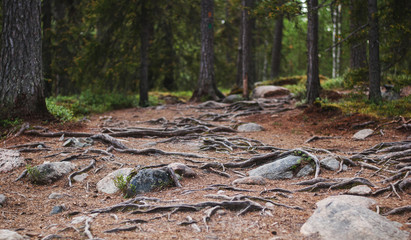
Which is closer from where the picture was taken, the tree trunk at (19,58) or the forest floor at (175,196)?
the forest floor at (175,196)

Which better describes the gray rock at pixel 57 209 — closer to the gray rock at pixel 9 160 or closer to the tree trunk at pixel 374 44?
the gray rock at pixel 9 160

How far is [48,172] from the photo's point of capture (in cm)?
535

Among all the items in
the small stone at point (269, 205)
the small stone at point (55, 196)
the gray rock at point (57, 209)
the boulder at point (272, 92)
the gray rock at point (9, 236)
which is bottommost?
the small stone at point (269, 205)

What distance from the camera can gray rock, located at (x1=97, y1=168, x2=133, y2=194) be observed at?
497cm

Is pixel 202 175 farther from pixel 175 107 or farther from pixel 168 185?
pixel 175 107

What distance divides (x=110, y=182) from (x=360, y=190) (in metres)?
3.56

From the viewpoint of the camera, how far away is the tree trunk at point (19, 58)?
7.78 meters

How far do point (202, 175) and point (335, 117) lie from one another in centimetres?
554

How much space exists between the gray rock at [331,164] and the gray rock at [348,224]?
186 cm

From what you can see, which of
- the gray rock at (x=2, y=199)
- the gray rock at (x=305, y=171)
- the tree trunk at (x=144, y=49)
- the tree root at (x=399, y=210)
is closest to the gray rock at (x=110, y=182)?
the gray rock at (x=2, y=199)

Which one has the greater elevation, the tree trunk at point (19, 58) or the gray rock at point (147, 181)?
the tree trunk at point (19, 58)

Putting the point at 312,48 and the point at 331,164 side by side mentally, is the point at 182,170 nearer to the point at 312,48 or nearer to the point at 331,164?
the point at 331,164

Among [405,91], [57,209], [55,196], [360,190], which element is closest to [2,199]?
[55,196]

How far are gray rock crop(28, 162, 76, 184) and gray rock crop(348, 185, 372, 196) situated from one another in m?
4.36
